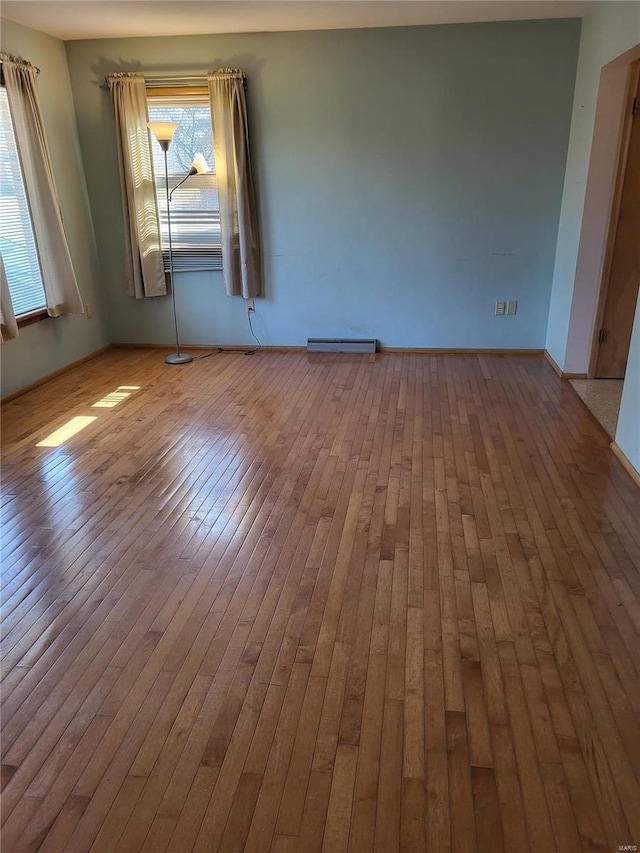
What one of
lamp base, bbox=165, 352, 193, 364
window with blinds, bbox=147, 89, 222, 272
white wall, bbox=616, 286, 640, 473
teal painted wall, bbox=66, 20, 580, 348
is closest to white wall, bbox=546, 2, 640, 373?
teal painted wall, bbox=66, 20, 580, 348

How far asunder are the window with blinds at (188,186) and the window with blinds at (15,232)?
1.19 m

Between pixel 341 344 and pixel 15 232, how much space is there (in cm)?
281

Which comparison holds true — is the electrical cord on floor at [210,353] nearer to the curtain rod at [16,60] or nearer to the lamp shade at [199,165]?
the lamp shade at [199,165]

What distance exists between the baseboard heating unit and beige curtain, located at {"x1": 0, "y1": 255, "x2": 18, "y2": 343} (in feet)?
8.30

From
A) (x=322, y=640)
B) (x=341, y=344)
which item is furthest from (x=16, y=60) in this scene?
(x=322, y=640)

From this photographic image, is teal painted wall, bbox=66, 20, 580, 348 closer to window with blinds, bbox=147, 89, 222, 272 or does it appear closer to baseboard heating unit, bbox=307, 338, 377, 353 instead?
baseboard heating unit, bbox=307, 338, 377, 353

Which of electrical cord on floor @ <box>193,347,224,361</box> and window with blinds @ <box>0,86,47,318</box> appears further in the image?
Answer: electrical cord on floor @ <box>193,347,224,361</box>

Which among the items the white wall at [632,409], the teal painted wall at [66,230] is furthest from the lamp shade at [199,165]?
the white wall at [632,409]

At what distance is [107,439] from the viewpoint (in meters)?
3.77

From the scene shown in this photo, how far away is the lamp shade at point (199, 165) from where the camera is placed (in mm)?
5043

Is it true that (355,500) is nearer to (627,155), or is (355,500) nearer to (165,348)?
(627,155)

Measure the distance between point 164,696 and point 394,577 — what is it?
0.97 meters

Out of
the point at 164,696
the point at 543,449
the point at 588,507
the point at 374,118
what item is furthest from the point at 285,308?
the point at 164,696

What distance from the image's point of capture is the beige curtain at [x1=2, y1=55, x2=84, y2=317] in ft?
13.9
